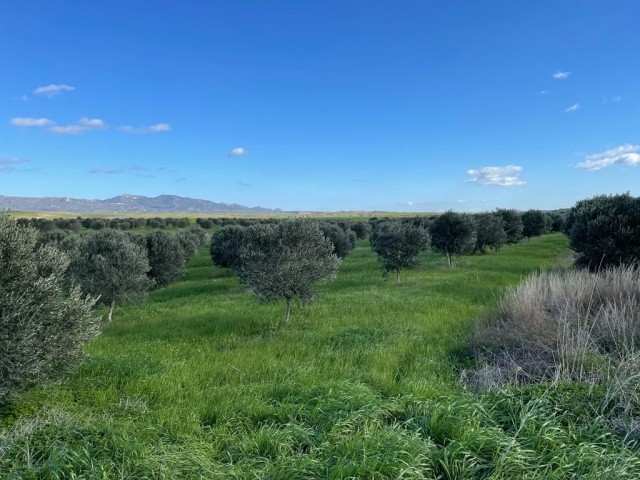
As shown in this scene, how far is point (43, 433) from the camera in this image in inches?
237

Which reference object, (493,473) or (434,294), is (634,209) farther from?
(493,473)

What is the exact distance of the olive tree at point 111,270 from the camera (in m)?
19.9

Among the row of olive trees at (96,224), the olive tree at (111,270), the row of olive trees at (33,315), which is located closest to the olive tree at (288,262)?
the row of olive trees at (33,315)

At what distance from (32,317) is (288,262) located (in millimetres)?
9037

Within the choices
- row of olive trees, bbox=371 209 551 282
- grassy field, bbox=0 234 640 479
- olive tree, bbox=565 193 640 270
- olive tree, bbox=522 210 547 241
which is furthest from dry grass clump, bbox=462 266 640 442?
olive tree, bbox=522 210 547 241

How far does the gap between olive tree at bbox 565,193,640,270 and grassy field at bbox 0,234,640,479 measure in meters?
Answer: 14.2

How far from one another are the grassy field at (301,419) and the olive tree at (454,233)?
23.3 meters

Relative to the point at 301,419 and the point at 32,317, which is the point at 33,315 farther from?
the point at 301,419

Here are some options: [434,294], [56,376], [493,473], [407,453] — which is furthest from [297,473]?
[434,294]

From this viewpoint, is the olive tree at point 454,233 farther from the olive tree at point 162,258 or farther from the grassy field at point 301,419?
the grassy field at point 301,419

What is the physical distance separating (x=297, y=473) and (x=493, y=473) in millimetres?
2382

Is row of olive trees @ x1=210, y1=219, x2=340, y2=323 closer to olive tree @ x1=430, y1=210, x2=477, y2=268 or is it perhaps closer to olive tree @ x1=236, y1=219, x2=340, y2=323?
olive tree @ x1=236, y1=219, x2=340, y2=323

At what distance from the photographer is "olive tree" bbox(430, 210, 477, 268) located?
114 ft

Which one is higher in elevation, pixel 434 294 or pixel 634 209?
pixel 634 209
